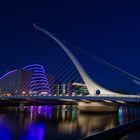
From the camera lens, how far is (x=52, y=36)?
136 ft

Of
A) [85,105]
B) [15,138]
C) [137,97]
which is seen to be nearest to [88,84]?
[85,105]

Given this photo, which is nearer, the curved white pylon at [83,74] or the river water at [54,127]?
the river water at [54,127]

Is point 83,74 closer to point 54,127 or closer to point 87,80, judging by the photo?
point 87,80

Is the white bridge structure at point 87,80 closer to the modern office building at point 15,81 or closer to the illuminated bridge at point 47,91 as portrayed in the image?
the illuminated bridge at point 47,91

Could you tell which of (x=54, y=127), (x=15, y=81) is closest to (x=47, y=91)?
(x=15, y=81)

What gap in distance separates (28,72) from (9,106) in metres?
9.49

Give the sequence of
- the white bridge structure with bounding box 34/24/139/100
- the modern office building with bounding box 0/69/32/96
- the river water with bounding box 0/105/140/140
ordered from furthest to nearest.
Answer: the modern office building with bounding box 0/69/32/96 → the white bridge structure with bounding box 34/24/139/100 → the river water with bounding box 0/105/140/140

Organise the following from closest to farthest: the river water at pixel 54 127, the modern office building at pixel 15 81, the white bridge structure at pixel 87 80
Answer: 1. the river water at pixel 54 127
2. the white bridge structure at pixel 87 80
3. the modern office building at pixel 15 81

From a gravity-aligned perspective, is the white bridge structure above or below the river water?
above

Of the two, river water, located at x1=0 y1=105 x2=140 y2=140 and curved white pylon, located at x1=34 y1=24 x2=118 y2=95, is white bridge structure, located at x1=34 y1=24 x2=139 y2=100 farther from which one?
river water, located at x1=0 y1=105 x2=140 y2=140

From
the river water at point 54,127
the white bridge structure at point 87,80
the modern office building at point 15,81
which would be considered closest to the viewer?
the river water at point 54,127

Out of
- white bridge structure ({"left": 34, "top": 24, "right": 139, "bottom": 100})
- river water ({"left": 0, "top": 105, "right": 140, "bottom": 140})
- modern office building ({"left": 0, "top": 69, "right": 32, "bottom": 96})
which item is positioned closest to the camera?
river water ({"left": 0, "top": 105, "right": 140, "bottom": 140})

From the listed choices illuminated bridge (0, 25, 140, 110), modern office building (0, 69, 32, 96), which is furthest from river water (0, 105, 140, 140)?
modern office building (0, 69, 32, 96)

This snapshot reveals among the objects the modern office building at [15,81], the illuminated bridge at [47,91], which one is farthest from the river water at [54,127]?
the modern office building at [15,81]
